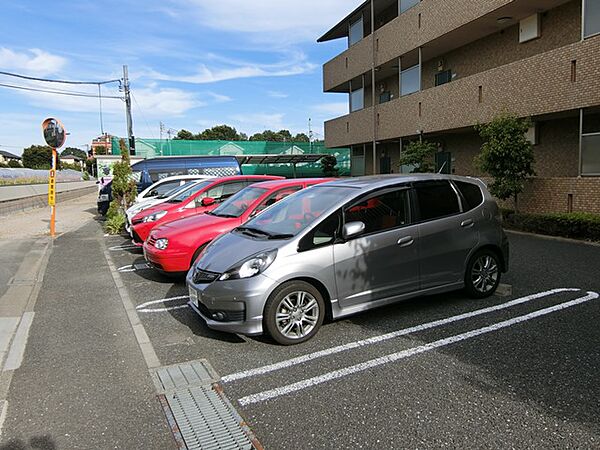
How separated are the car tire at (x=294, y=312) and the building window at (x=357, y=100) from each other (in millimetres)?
20631

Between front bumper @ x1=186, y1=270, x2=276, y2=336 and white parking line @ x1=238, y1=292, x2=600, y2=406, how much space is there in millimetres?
803

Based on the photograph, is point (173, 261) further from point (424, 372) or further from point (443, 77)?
point (443, 77)

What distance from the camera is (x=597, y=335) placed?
442cm

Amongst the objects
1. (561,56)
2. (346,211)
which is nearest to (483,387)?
(346,211)

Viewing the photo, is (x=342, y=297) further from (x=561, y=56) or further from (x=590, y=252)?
(x=561, y=56)

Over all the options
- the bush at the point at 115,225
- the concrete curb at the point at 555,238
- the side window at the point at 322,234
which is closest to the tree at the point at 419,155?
the concrete curb at the point at 555,238

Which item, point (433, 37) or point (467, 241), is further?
point (433, 37)

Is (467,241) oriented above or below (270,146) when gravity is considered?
below

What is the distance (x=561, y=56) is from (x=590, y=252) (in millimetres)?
5798

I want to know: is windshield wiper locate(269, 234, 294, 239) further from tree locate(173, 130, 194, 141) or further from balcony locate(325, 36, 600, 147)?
tree locate(173, 130, 194, 141)

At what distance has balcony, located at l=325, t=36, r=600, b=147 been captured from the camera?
11289 mm

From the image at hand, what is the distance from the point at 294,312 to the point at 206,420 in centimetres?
144

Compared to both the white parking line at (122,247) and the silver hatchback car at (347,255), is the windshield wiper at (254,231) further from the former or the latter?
the white parking line at (122,247)

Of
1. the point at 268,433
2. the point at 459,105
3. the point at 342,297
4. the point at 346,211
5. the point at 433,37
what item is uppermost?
the point at 433,37
